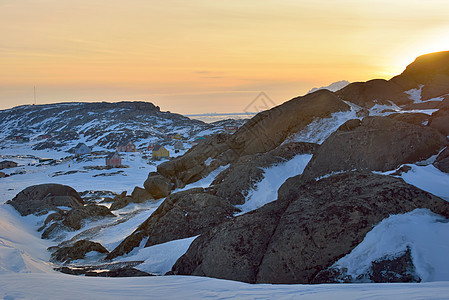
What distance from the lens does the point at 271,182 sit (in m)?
18.7

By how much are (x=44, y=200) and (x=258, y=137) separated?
17.1 metres

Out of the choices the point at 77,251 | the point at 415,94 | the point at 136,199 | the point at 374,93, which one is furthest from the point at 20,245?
the point at 415,94

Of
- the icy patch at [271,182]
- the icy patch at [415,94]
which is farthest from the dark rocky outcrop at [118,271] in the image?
the icy patch at [415,94]

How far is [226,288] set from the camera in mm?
7648

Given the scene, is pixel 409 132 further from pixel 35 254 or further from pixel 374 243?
pixel 35 254

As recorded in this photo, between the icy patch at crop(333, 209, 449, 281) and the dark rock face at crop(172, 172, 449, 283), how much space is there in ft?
0.65

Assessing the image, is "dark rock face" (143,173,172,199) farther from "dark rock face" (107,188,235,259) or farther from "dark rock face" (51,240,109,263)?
"dark rock face" (107,188,235,259)

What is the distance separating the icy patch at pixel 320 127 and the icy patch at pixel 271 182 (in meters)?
7.25

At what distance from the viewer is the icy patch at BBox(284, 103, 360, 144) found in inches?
1084

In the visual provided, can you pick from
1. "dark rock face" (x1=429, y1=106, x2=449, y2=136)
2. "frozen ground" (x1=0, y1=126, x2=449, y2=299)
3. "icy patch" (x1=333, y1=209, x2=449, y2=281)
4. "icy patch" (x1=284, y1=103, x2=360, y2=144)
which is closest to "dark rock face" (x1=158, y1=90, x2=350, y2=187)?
"icy patch" (x1=284, y1=103, x2=360, y2=144)

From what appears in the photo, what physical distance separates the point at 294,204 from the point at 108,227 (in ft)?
48.6

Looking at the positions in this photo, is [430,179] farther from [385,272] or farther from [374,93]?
[374,93]

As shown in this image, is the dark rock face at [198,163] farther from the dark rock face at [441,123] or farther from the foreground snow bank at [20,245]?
the dark rock face at [441,123]

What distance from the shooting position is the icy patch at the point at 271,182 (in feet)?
57.2
